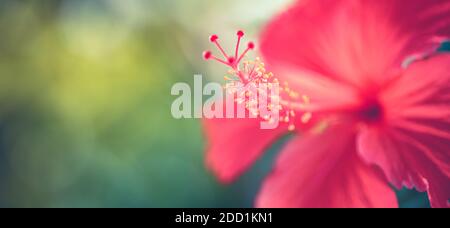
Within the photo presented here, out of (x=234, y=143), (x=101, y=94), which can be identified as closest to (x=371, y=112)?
(x=234, y=143)

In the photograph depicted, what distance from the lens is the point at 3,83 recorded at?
3.71ft

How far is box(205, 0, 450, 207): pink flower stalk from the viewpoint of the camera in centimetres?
72

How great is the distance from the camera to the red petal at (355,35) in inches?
28.7

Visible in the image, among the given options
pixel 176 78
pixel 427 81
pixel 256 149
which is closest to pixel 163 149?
pixel 176 78

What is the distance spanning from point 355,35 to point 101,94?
0.56m

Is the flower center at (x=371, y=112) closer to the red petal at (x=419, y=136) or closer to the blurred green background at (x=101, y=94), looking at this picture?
the red petal at (x=419, y=136)

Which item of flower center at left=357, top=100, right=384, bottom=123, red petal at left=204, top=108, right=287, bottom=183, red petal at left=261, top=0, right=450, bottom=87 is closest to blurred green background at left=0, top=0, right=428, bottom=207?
red petal at left=204, top=108, right=287, bottom=183

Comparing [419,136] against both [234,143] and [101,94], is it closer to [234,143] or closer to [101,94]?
[234,143]

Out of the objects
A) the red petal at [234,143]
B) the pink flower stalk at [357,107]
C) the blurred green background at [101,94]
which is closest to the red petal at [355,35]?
the pink flower stalk at [357,107]

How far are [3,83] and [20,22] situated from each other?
0.13m

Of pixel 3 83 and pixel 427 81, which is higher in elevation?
pixel 3 83
